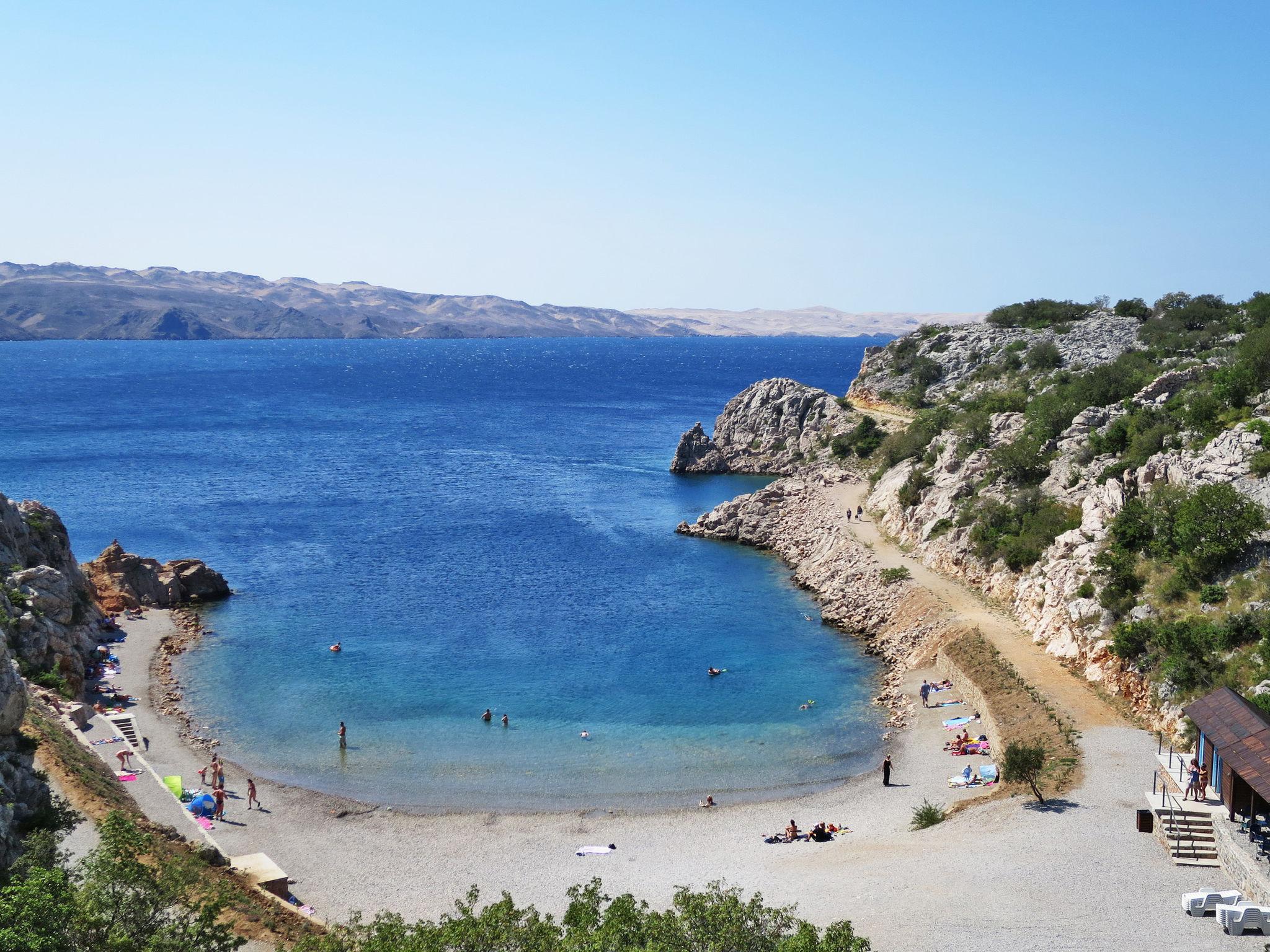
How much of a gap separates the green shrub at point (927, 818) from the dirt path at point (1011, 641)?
7008mm

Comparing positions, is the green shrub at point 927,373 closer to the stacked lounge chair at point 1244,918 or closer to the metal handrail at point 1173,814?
the metal handrail at point 1173,814

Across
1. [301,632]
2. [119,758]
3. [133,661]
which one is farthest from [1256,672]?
[133,661]

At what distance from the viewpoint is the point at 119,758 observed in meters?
36.9

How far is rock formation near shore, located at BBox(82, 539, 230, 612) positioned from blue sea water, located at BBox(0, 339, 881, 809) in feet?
8.20

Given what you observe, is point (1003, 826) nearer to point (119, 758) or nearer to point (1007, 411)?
point (119, 758)

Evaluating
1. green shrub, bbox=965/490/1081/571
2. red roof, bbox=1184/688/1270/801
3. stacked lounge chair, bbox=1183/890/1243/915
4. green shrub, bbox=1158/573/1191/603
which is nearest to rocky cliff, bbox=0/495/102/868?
stacked lounge chair, bbox=1183/890/1243/915

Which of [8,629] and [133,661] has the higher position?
[8,629]

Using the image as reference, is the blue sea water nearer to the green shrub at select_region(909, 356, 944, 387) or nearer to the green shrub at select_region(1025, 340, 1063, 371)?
the green shrub at select_region(909, 356, 944, 387)

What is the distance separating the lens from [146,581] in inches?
2317

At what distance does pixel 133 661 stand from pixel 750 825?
1242 inches

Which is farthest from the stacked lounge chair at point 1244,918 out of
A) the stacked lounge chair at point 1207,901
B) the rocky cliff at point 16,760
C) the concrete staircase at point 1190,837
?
the rocky cliff at point 16,760

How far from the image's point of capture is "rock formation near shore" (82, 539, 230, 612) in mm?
57344

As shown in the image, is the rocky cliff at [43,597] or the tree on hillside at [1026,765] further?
the rocky cliff at [43,597]

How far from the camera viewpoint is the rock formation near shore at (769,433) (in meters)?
103
